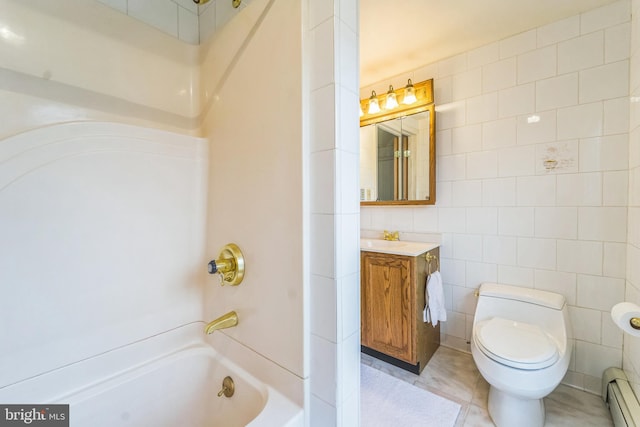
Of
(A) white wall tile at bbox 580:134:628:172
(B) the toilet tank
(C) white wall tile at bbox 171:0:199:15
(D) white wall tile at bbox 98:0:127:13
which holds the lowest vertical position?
(B) the toilet tank

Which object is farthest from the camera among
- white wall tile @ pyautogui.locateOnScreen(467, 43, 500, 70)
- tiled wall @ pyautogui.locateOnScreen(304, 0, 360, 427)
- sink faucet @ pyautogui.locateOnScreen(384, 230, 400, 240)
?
sink faucet @ pyautogui.locateOnScreen(384, 230, 400, 240)

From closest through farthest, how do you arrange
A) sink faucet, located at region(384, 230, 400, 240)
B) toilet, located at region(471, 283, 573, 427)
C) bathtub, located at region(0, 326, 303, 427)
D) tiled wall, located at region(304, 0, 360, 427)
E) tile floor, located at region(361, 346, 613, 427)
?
1. tiled wall, located at region(304, 0, 360, 427)
2. bathtub, located at region(0, 326, 303, 427)
3. toilet, located at region(471, 283, 573, 427)
4. tile floor, located at region(361, 346, 613, 427)
5. sink faucet, located at region(384, 230, 400, 240)

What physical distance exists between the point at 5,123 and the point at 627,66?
3.01 m

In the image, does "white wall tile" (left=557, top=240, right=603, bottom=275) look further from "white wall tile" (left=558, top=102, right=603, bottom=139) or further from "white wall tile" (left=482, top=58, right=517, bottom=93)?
"white wall tile" (left=482, top=58, right=517, bottom=93)

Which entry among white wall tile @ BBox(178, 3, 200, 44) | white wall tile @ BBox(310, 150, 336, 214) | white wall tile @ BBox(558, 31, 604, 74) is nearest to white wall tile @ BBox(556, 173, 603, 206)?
white wall tile @ BBox(558, 31, 604, 74)

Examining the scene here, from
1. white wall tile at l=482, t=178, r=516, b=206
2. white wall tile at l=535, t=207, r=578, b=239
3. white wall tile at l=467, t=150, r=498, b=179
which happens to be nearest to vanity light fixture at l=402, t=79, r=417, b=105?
white wall tile at l=467, t=150, r=498, b=179

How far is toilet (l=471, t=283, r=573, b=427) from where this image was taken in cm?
125

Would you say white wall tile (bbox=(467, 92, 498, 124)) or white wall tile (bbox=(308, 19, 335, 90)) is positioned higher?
white wall tile (bbox=(467, 92, 498, 124))

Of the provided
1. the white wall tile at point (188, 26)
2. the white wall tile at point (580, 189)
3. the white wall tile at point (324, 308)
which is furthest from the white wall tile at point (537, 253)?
the white wall tile at point (188, 26)

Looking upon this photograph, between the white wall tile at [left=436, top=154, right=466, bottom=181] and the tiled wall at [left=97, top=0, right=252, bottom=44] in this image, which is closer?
the tiled wall at [left=97, top=0, right=252, bottom=44]

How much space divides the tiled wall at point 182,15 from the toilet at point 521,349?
208 centimetres

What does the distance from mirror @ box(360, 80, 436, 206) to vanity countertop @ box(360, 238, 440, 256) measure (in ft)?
1.15

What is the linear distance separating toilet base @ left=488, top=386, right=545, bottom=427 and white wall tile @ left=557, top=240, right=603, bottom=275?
84cm

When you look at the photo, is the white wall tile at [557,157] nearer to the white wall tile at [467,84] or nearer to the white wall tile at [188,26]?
the white wall tile at [467,84]
